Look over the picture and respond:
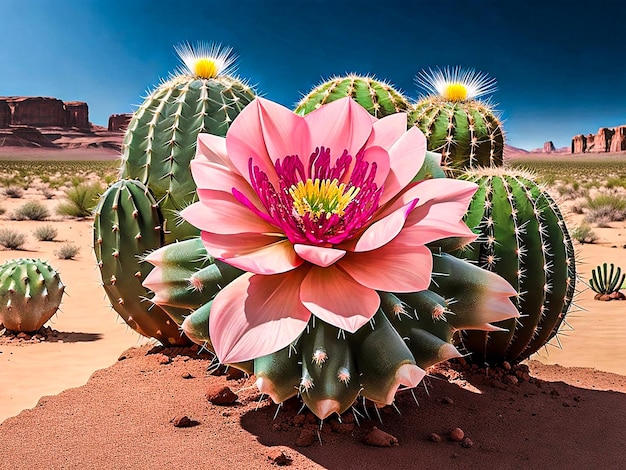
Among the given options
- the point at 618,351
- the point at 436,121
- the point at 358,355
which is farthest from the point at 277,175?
the point at 618,351

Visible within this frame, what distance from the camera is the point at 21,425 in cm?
274

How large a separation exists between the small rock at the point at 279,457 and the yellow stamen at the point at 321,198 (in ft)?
3.22

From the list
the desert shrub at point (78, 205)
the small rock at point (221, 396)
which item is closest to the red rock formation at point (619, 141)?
the desert shrub at point (78, 205)

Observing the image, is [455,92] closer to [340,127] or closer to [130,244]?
[130,244]

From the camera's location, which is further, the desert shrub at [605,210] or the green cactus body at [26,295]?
the desert shrub at [605,210]

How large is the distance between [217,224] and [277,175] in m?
0.27

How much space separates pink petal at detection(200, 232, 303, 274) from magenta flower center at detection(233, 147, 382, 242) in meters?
0.05

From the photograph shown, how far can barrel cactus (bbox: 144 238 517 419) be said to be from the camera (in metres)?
1.82

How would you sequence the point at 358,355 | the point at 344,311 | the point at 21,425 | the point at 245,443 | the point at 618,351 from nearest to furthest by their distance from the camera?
the point at 344,311 < the point at 358,355 < the point at 245,443 < the point at 21,425 < the point at 618,351

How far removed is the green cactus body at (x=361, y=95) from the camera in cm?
402

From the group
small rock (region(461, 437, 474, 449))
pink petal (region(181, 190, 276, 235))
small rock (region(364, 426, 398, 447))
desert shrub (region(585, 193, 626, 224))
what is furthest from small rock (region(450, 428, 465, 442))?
desert shrub (region(585, 193, 626, 224))

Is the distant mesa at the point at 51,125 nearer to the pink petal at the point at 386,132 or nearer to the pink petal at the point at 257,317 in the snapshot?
the pink petal at the point at 386,132

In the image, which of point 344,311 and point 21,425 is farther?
point 21,425

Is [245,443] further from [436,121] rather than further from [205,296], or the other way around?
[436,121]
